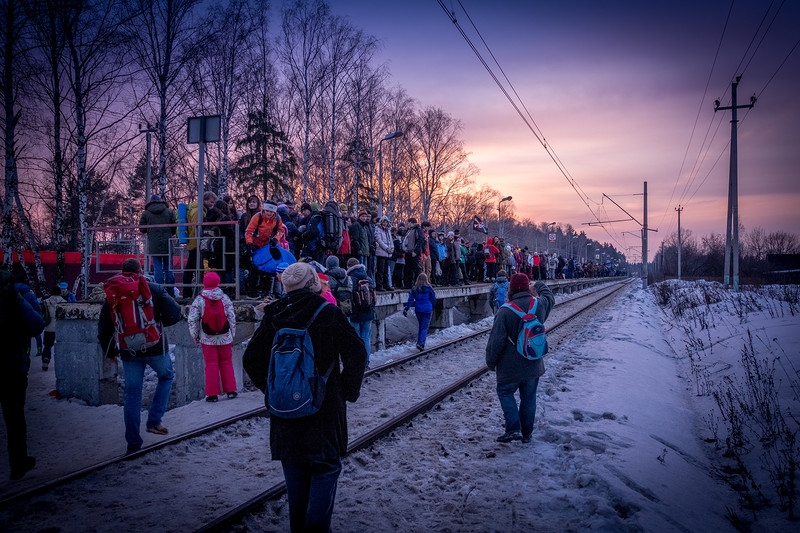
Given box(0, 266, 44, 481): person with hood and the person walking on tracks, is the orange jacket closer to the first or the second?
the person walking on tracks

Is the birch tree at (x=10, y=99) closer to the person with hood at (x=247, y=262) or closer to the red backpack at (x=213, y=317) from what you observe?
the person with hood at (x=247, y=262)

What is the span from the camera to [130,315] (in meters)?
5.17

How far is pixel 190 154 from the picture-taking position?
21.3 meters

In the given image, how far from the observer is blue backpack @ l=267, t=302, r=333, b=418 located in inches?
105

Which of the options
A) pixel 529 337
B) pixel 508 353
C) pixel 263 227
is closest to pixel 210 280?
pixel 263 227

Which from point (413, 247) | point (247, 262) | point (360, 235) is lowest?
point (247, 262)

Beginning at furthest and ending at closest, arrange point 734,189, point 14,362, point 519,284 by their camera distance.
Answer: point 734,189 < point 519,284 < point 14,362

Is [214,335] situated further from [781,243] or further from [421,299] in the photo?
[781,243]

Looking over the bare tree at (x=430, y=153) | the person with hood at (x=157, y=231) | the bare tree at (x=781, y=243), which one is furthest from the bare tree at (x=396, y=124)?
the bare tree at (x=781, y=243)

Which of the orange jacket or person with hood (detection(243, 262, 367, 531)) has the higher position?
the orange jacket

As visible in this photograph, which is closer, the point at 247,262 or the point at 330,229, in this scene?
the point at 247,262

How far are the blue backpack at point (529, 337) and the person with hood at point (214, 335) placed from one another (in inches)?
172

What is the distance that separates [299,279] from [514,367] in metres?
3.10

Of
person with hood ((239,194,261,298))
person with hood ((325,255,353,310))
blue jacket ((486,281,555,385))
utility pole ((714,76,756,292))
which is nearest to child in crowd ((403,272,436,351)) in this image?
person with hood ((325,255,353,310))
